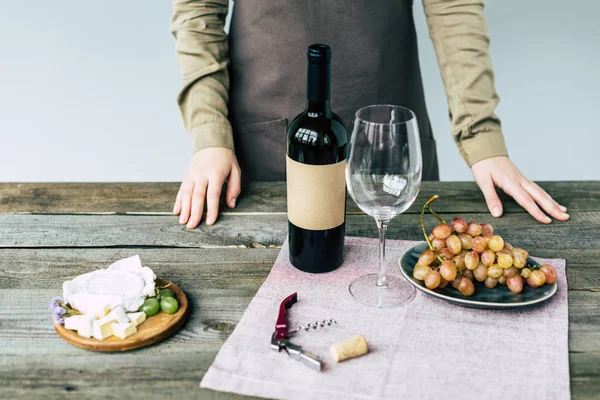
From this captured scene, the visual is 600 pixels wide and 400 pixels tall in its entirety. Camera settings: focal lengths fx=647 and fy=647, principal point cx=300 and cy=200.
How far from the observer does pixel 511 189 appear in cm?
132

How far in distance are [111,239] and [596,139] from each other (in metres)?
2.24

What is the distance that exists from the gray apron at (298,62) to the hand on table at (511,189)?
0.35m

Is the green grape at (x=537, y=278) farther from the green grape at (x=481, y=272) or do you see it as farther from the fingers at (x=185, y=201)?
the fingers at (x=185, y=201)

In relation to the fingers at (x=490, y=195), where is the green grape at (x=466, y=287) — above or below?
above

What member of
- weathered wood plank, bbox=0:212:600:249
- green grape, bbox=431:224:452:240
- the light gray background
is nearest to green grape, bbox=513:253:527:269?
green grape, bbox=431:224:452:240

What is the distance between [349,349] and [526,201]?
0.64m

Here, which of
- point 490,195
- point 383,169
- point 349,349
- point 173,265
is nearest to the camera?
point 349,349

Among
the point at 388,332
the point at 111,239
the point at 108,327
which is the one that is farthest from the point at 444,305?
the point at 111,239

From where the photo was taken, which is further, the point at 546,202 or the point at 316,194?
the point at 546,202

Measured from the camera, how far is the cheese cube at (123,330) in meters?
0.85

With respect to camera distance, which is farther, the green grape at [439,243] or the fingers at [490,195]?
the fingers at [490,195]

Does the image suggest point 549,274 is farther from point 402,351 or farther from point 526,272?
point 402,351

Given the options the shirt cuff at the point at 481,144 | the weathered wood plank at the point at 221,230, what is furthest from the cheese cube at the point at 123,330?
the shirt cuff at the point at 481,144

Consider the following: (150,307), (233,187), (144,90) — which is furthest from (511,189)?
(144,90)
